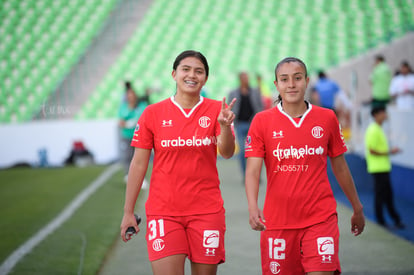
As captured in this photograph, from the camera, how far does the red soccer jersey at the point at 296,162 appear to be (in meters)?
3.48

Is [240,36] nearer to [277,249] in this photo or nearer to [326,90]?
[326,90]

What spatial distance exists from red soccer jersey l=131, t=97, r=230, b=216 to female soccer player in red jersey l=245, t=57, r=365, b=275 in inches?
10.3

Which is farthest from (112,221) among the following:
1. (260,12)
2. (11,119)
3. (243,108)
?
(260,12)

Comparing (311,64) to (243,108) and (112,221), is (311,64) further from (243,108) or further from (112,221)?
(112,221)

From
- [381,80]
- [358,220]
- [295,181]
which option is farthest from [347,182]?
[381,80]

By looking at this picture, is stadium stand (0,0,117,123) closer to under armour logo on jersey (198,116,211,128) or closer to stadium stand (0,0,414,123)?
stadium stand (0,0,414,123)

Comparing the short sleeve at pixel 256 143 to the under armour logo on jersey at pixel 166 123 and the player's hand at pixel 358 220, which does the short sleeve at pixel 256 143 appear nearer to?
the under armour logo on jersey at pixel 166 123

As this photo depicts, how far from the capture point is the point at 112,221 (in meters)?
7.97

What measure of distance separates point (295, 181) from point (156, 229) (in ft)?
3.09

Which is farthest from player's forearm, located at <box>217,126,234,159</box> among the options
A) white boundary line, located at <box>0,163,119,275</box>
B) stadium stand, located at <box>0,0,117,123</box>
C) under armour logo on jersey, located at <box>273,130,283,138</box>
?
stadium stand, located at <box>0,0,117,123</box>

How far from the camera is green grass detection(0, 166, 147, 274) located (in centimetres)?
568

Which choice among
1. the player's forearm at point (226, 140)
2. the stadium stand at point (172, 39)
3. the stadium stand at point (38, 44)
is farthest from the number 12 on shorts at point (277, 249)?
the stadium stand at point (38, 44)

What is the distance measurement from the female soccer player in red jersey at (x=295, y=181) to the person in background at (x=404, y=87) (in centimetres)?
1055

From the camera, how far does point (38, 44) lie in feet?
93.9
